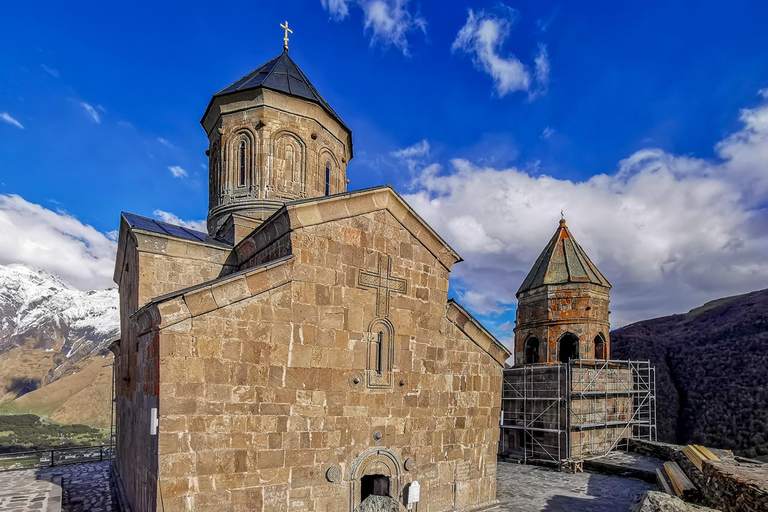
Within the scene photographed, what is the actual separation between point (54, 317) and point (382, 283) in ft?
241

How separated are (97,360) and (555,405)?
48728 millimetres

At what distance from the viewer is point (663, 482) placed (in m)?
9.43

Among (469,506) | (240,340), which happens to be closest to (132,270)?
(240,340)

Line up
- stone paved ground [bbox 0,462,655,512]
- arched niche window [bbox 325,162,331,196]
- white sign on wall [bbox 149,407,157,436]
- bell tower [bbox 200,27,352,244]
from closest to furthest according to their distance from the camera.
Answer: white sign on wall [bbox 149,407,157,436] < stone paved ground [bbox 0,462,655,512] < bell tower [bbox 200,27,352,244] < arched niche window [bbox 325,162,331,196]

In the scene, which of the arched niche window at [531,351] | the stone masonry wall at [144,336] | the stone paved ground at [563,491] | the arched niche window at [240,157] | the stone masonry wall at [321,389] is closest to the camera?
the stone masonry wall at [321,389]

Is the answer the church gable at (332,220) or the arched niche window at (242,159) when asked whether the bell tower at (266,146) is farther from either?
the church gable at (332,220)

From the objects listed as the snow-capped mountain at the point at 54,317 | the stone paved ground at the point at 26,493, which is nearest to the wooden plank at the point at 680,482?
the stone paved ground at the point at 26,493

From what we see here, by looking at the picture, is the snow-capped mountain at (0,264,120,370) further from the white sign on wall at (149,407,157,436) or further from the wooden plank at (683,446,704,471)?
the wooden plank at (683,446,704,471)

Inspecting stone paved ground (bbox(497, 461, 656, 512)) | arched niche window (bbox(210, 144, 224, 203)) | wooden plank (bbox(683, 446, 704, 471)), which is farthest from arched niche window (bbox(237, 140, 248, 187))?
wooden plank (bbox(683, 446, 704, 471))

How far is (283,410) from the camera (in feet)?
18.9

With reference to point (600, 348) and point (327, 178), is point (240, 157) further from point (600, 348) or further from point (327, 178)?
point (600, 348)

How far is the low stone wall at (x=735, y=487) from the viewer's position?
583 cm

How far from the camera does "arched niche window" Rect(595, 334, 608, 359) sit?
46.0 feet

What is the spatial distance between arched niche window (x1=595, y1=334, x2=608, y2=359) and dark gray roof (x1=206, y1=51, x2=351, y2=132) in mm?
10236
